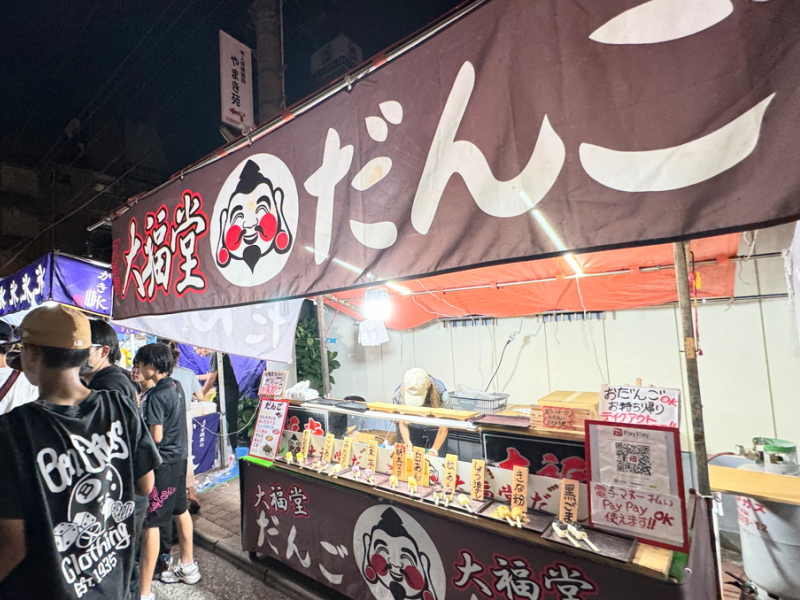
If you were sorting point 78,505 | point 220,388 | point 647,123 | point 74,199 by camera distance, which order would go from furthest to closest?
point 74,199
point 220,388
point 78,505
point 647,123

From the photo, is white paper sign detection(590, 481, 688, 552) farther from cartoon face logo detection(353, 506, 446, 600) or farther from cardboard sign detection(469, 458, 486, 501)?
cartoon face logo detection(353, 506, 446, 600)

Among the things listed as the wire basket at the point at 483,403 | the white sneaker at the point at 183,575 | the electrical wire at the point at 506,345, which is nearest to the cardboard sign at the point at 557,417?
the wire basket at the point at 483,403

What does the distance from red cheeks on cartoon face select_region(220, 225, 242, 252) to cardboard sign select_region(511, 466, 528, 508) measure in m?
2.54

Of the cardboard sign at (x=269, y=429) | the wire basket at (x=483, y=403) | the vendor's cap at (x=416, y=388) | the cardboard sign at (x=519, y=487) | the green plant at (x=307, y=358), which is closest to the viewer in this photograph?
the cardboard sign at (x=519, y=487)

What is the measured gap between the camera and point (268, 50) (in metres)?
6.65

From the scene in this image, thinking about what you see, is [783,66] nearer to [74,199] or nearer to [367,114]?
[367,114]

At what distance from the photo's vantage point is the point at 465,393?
6406 millimetres

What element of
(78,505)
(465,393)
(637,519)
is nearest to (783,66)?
(637,519)

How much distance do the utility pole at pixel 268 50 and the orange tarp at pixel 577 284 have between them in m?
3.89

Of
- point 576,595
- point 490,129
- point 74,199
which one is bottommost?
point 576,595

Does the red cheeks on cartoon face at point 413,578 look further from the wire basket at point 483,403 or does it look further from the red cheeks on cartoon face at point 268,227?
the wire basket at point 483,403

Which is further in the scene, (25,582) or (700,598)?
(700,598)

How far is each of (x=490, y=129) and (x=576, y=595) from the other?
2557mm

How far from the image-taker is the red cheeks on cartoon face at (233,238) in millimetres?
2674
